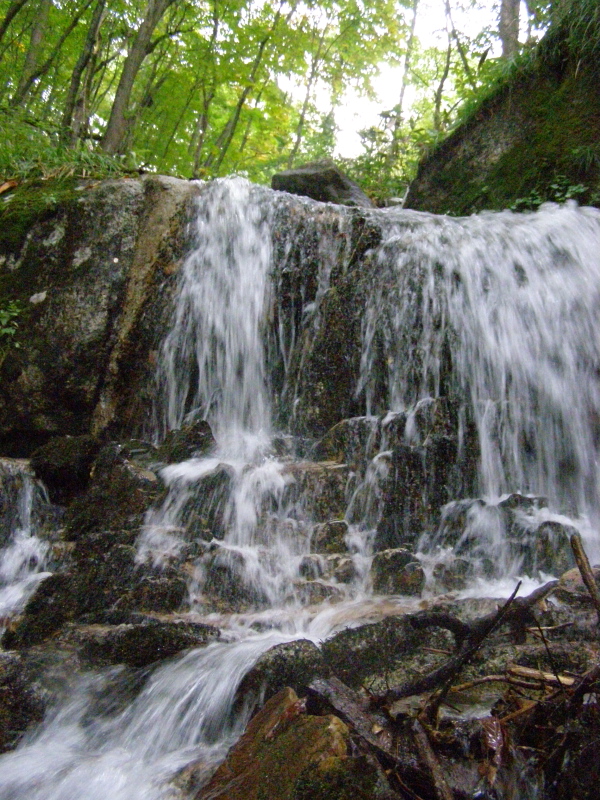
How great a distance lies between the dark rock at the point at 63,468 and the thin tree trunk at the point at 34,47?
562 cm

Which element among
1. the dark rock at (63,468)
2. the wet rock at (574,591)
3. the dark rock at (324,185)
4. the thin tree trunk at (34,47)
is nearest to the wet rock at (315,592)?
the wet rock at (574,591)

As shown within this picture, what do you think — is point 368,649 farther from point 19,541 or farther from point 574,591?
point 19,541

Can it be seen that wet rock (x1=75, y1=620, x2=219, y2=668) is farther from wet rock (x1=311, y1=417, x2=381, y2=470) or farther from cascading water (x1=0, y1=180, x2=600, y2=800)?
wet rock (x1=311, y1=417, x2=381, y2=470)

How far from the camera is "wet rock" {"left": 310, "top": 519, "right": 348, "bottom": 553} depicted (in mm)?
4129

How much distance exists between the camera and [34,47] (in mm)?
8641

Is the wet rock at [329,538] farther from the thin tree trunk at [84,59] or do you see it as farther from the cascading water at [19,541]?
the thin tree trunk at [84,59]

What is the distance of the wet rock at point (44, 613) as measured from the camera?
11.2 feet

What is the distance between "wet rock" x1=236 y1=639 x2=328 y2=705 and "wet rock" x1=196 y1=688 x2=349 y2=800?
368mm

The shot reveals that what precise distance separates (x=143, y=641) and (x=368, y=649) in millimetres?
1248

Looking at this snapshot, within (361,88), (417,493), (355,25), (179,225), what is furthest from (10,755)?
(361,88)

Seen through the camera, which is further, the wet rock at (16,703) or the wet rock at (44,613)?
the wet rock at (44,613)

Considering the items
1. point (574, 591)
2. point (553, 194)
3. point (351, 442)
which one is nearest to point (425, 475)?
point (351, 442)

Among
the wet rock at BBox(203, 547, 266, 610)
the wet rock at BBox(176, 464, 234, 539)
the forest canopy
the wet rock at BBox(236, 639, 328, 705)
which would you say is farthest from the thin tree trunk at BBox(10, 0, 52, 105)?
the wet rock at BBox(236, 639, 328, 705)

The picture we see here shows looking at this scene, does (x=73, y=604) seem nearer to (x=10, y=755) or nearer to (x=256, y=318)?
(x=10, y=755)
